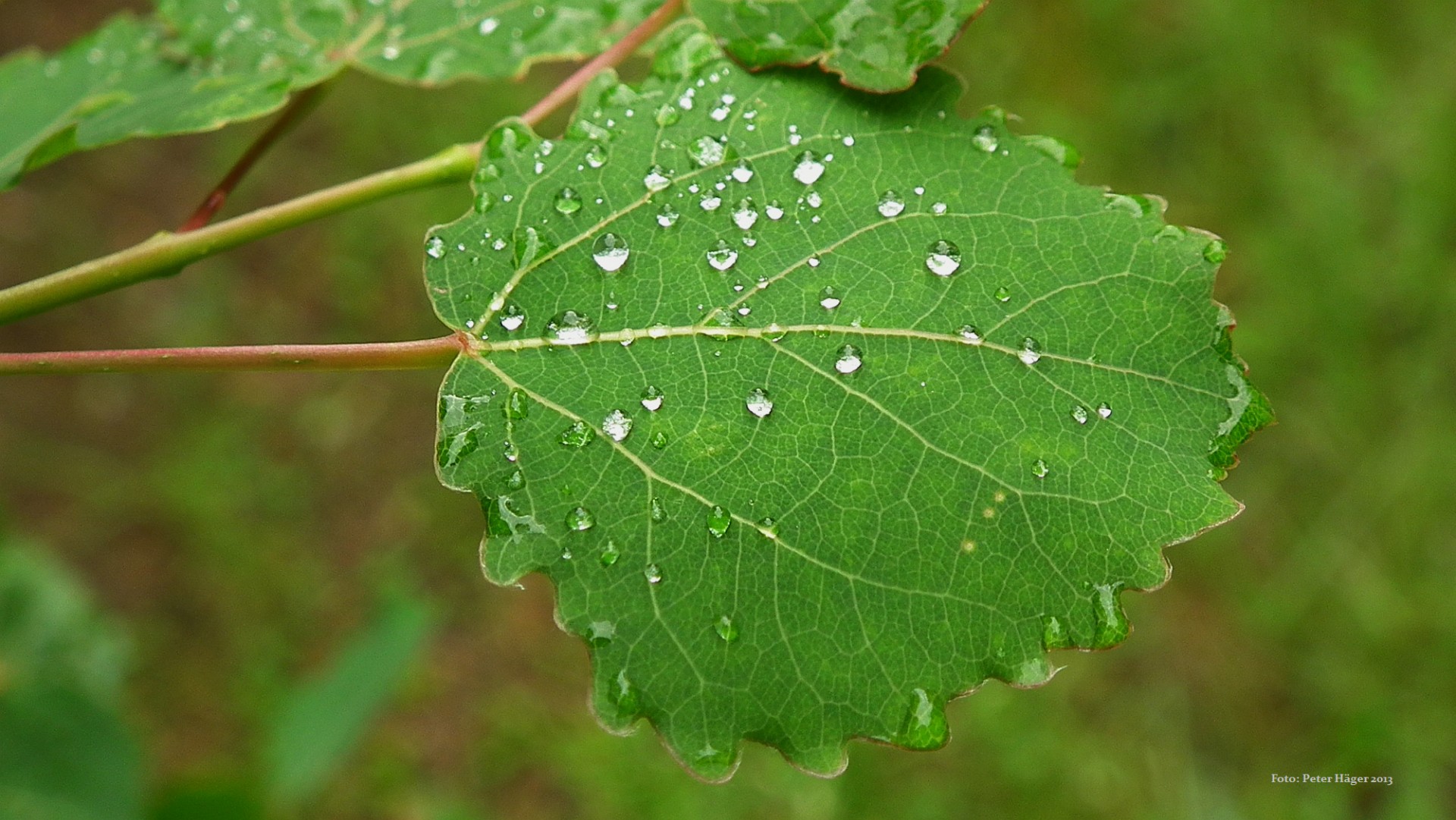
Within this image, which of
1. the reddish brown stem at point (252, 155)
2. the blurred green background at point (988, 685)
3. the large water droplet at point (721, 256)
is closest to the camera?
the large water droplet at point (721, 256)

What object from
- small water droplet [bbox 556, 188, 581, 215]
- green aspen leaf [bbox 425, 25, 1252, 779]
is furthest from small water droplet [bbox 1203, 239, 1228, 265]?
small water droplet [bbox 556, 188, 581, 215]

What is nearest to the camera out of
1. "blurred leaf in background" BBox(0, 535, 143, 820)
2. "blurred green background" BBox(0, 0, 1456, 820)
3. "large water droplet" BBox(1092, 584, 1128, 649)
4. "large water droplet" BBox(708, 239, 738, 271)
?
"large water droplet" BBox(1092, 584, 1128, 649)

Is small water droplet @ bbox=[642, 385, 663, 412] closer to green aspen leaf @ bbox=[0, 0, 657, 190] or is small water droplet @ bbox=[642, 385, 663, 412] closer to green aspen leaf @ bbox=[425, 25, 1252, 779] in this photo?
green aspen leaf @ bbox=[425, 25, 1252, 779]

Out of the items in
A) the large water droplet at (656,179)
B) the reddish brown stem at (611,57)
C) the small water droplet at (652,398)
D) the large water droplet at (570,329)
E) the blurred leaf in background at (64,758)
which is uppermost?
the reddish brown stem at (611,57)

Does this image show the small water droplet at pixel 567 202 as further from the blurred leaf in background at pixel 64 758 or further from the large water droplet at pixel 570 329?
the blurred leaf in background at pixel 64 758

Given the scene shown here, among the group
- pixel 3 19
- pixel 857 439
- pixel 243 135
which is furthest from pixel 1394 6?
pixel 3 19

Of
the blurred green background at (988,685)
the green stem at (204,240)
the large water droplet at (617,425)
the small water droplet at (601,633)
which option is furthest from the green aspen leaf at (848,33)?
the blurred green background at (988,685)
